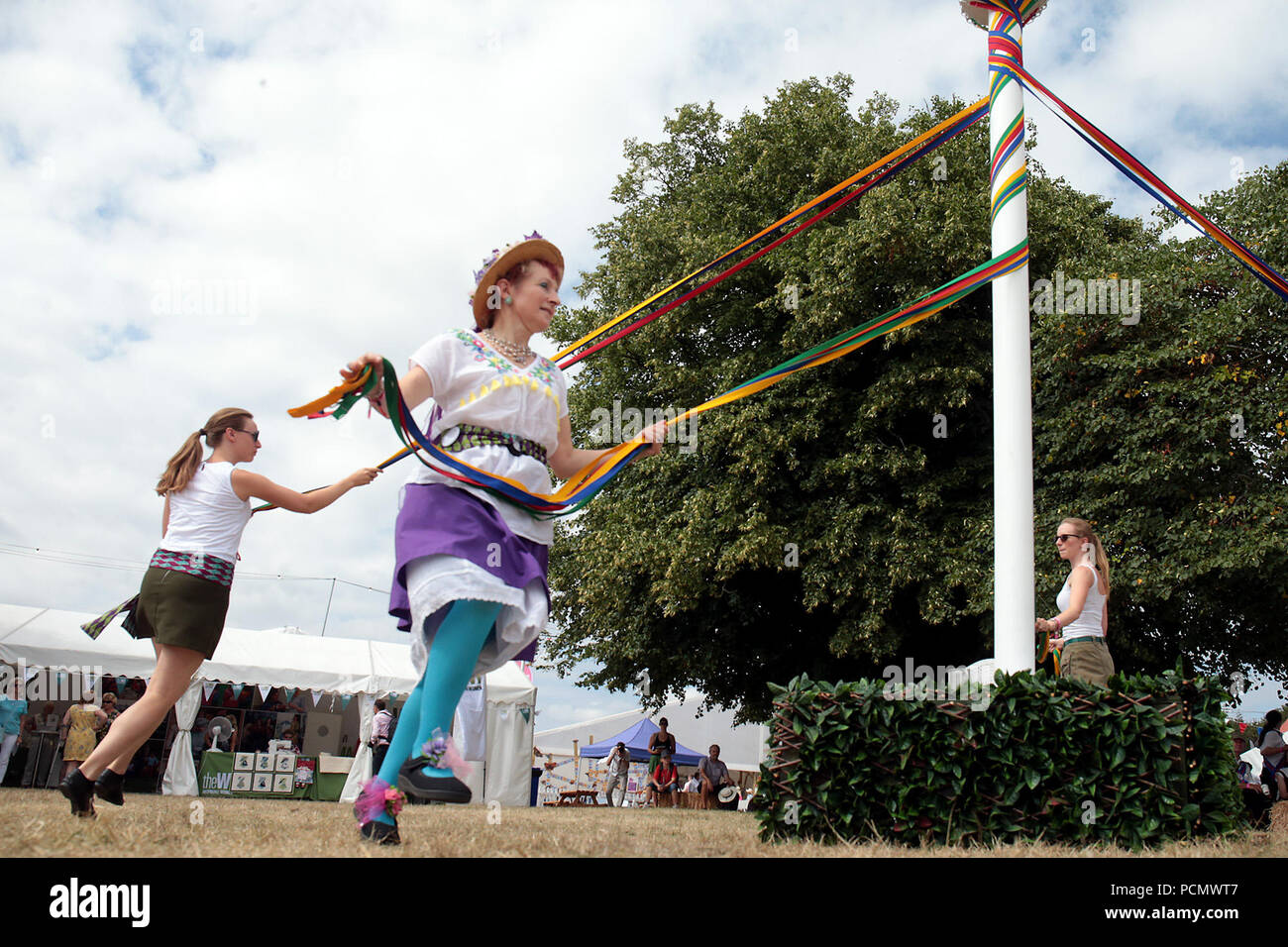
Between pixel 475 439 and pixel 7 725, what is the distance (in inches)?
469

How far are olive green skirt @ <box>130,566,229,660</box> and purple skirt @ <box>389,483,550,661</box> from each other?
1583 millimetres

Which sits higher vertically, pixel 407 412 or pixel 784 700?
pixel 407 412

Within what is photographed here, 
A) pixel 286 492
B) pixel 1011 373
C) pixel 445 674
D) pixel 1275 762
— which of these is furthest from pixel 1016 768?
pixel 1275 762

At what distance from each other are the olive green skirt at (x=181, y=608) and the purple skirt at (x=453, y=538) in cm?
158

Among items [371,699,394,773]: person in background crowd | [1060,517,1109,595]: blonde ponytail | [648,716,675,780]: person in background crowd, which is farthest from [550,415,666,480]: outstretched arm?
[648,716,675,780]: person in background crowd

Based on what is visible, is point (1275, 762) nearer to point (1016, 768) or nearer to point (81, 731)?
point (1016, 768)

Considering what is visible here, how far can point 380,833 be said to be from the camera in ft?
9.53

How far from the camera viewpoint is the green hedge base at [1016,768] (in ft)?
14.6

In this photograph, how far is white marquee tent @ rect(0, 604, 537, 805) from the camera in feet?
42.9

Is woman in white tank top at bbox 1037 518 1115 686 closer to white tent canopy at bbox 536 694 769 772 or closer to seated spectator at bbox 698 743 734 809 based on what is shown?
seated spectator at bbox 698 743 734 809
